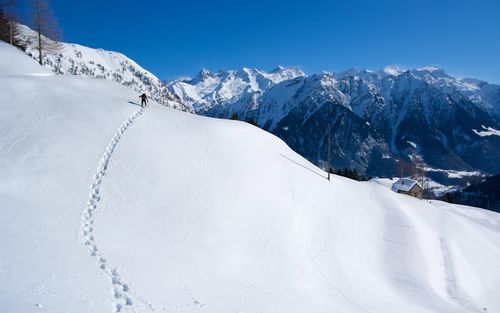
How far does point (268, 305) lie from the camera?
18.7m

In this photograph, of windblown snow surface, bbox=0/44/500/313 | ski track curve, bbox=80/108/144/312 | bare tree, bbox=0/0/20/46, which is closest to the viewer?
ski track curve, bbox=80/108/144/312

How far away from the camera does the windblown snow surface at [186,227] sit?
16031 millimetres

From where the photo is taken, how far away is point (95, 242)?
59.5 ft

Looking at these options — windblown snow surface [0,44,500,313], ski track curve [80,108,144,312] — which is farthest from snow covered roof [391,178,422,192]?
ski track curve [80,108,144,312]

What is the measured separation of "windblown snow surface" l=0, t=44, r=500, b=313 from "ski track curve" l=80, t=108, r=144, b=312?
8cm

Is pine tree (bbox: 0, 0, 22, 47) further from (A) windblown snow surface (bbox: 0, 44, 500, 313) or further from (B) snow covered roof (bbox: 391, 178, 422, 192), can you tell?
(B) snow covered roof (bbox: 391, 178, 422, 192)

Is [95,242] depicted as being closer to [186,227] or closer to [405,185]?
[186,227]

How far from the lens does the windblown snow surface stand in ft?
52.6

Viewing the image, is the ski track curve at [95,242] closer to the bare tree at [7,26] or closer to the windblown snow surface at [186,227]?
the windblown snow surface at [186,227]

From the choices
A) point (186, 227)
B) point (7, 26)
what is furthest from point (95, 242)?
point (7, 26)

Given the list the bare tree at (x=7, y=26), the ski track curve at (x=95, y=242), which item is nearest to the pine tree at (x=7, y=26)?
the bare tree at (x=7, y=26)

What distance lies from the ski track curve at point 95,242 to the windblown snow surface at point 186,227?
8 cm

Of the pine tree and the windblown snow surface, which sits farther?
the pine tree

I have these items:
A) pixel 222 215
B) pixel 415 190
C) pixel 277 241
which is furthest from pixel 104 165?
pixel 415 190
